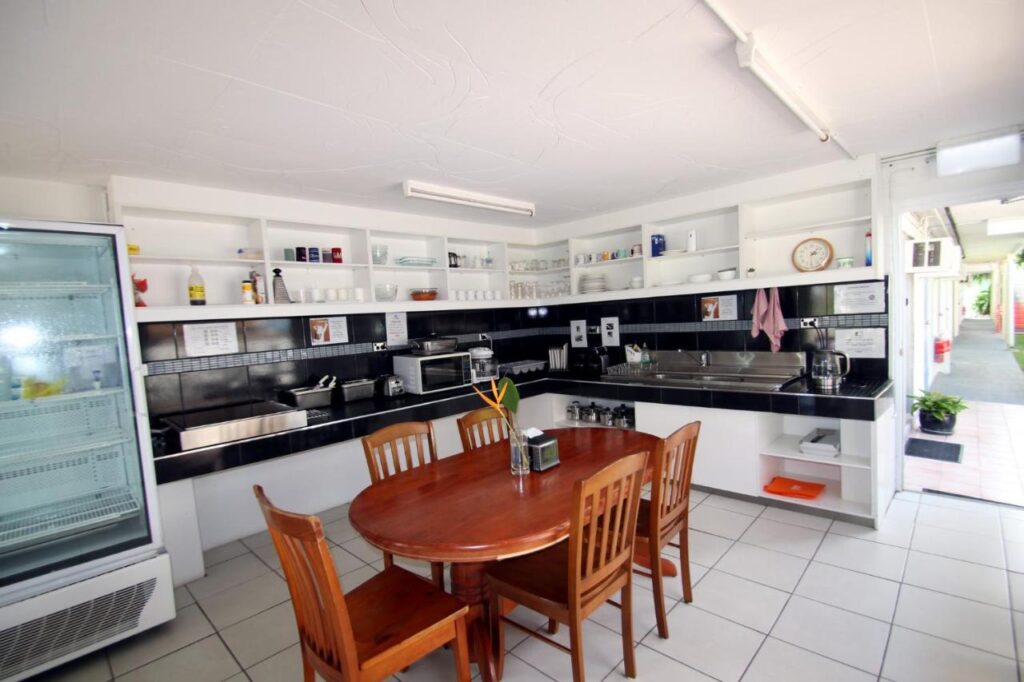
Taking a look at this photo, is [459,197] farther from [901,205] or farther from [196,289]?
[901,205]

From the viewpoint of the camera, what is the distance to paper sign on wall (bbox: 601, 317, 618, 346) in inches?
182

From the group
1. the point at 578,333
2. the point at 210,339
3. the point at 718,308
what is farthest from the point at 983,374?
the point at 210,339

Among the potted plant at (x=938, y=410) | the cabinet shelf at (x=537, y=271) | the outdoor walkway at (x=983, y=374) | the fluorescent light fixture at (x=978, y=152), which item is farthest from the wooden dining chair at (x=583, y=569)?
the outdoor walkway at (x=983, y=374)

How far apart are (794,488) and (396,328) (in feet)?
10.5

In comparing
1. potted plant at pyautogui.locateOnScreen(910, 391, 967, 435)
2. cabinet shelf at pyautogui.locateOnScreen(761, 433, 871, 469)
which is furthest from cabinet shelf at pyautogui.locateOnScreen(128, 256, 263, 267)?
potted plant at pyautogui.locateOnScreen(910, 391, 967, 435)

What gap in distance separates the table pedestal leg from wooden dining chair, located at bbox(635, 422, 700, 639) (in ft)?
2.28

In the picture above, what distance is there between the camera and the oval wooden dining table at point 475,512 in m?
1.53

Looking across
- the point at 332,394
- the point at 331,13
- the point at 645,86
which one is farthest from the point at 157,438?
the point at 645,86

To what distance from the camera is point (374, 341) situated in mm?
3924

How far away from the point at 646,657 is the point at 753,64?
224 cm

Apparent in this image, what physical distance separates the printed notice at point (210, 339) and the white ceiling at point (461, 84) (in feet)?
3.03

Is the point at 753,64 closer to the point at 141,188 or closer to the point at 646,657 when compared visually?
the point at 646,657

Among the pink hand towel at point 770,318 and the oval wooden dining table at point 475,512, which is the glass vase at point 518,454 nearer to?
the oval wooden dining table at point 475,512

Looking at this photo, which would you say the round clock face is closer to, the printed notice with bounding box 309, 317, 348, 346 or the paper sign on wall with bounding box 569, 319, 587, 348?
the paper sign on wall with bounding box 569, 319, 587, 348
